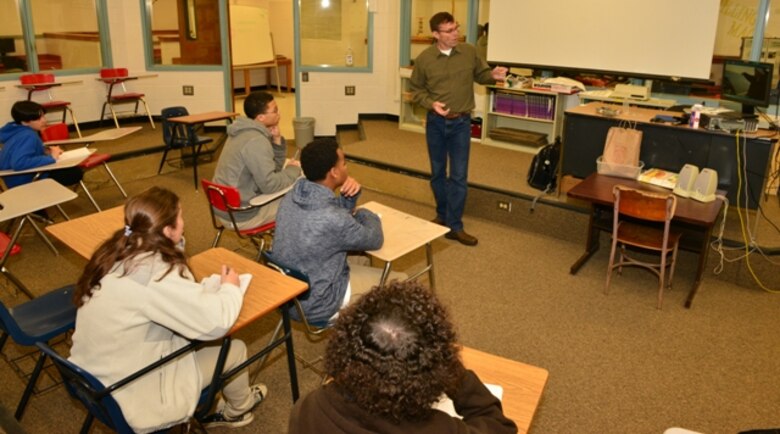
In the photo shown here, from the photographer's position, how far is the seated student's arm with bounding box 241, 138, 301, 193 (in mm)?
3695

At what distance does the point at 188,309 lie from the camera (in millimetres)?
1979

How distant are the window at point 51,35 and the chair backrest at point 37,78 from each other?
0.28 meters

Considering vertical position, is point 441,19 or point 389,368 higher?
point 441,19

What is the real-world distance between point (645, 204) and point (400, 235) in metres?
1.58

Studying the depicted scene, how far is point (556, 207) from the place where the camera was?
4871 millimetres

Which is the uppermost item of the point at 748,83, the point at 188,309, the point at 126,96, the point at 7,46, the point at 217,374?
the point at 7,46

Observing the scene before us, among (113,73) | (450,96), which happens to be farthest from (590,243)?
(113,73)

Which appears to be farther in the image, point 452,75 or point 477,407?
point 452,75

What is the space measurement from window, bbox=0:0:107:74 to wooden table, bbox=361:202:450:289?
591 centimetres

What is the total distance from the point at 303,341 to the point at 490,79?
2430 millimetres

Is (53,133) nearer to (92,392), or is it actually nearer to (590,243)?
(92,392)

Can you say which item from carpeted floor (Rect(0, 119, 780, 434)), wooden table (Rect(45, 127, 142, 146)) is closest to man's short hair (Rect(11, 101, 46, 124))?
wooden table (Rect(45, 127, 142, 146))

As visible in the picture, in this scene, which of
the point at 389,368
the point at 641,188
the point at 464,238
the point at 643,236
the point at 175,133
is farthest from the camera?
the point at 175,133

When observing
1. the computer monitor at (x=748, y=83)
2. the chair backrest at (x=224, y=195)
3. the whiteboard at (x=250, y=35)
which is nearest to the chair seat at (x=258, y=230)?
the chair backrest at (x=224, y=195)
